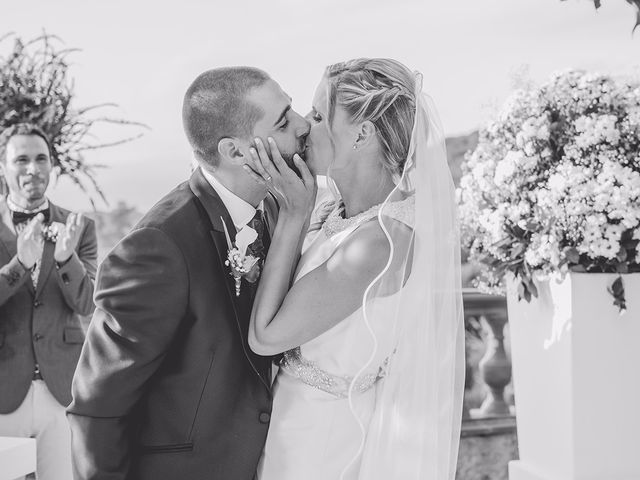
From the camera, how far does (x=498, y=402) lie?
472 centimetres

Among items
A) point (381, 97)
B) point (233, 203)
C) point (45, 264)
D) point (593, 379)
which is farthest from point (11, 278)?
point (593, 379)

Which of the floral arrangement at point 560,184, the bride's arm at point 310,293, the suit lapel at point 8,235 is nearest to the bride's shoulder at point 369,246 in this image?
the bride's arm at point 310,293

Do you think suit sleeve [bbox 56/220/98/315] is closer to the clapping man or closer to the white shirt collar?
the clapping man

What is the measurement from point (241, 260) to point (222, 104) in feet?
1.42

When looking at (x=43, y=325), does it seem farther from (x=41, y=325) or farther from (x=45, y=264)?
(x=45, y=264)

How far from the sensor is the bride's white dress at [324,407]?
2.20 m

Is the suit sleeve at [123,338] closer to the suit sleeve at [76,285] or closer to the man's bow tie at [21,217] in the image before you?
the suit sleeve at [76,285]

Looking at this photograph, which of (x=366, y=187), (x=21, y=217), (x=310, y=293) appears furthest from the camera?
(x=21, y=217)

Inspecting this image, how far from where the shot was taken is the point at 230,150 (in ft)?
7.07

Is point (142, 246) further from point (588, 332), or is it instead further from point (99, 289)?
point (588, 332)

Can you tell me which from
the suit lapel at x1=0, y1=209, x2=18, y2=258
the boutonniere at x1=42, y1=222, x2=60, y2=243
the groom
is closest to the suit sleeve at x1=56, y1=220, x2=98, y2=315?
the boutonniere at x1=42, y1=222, x2=60, y2=243

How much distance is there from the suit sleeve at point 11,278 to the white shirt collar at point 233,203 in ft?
5.72

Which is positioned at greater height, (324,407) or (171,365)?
(171,365)

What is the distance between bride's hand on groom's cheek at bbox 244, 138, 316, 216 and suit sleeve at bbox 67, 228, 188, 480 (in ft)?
1.04
